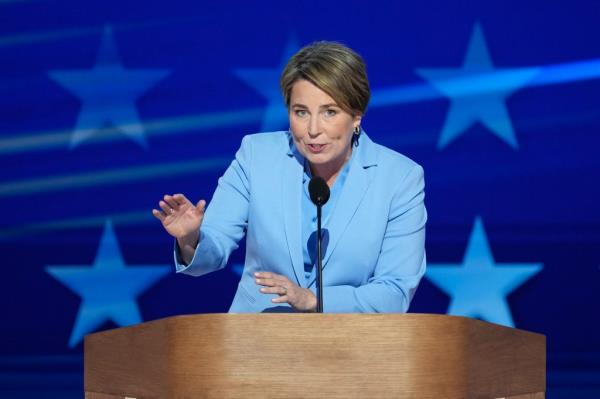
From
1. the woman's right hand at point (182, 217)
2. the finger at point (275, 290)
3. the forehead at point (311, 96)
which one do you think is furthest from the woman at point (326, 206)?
the finger at point (275, 290)

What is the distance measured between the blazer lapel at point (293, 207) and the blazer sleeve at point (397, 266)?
177 millimetres

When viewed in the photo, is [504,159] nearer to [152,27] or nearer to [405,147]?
[405,147]

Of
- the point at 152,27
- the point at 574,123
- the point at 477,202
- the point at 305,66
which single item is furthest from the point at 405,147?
the point at 305,66

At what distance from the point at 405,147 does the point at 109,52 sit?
109 cm

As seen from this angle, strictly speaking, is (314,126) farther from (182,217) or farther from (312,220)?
(182,217)

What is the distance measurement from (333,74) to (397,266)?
48cm

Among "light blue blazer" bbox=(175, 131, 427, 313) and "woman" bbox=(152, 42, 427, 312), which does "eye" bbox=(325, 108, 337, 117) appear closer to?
"woman" bbox=(152, 42, 427, 312)

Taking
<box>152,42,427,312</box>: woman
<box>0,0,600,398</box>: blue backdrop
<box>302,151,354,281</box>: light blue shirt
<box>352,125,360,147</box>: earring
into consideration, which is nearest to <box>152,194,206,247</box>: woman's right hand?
<box>152,42,427,312</box>: woman

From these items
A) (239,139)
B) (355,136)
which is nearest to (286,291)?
(355,136)

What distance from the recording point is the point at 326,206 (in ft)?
9.52

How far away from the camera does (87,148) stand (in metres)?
4.09

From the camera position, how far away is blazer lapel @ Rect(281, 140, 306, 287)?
2750 millimetres

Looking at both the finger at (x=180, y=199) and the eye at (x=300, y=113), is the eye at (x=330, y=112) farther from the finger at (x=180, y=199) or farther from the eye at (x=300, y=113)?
the finger at (x=180, y=199)

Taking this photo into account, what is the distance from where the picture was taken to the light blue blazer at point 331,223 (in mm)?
2766
